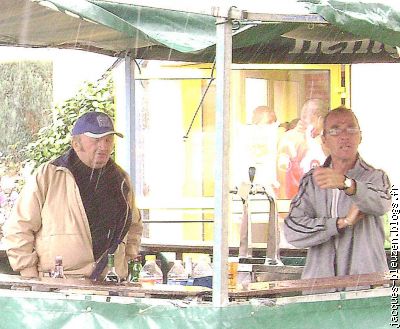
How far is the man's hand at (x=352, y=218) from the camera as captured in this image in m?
5.55

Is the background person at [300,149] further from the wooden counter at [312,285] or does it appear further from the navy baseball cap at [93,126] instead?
the wooden counter at [312,285]

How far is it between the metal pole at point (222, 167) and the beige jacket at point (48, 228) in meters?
1.20

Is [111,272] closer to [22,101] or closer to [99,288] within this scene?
[99,288]

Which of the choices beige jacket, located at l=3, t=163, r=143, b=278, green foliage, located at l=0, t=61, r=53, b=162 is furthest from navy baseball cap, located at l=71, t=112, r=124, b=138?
green foliage, located at l=0, t=61, r=53, b=162

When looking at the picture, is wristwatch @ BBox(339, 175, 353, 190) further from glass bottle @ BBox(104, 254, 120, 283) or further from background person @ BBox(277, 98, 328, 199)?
background person @ BBox(277, 98, 328, 199)

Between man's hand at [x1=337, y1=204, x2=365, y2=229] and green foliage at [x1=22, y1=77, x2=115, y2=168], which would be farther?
green foliage at [x1=22, y1=77, x2=115, y2=168]

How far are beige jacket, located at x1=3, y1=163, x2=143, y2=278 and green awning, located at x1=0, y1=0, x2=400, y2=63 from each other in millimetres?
897

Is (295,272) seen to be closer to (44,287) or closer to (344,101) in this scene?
(44,287)

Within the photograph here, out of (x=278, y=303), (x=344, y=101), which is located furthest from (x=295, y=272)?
(x=344, y=101)

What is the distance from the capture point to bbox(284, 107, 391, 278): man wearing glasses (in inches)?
222

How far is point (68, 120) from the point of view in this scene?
13180mm

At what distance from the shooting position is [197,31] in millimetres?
4832

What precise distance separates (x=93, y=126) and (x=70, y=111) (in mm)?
7467

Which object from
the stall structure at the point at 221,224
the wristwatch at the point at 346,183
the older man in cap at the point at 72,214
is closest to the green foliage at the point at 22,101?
the older man in cap at the point at 72,214
